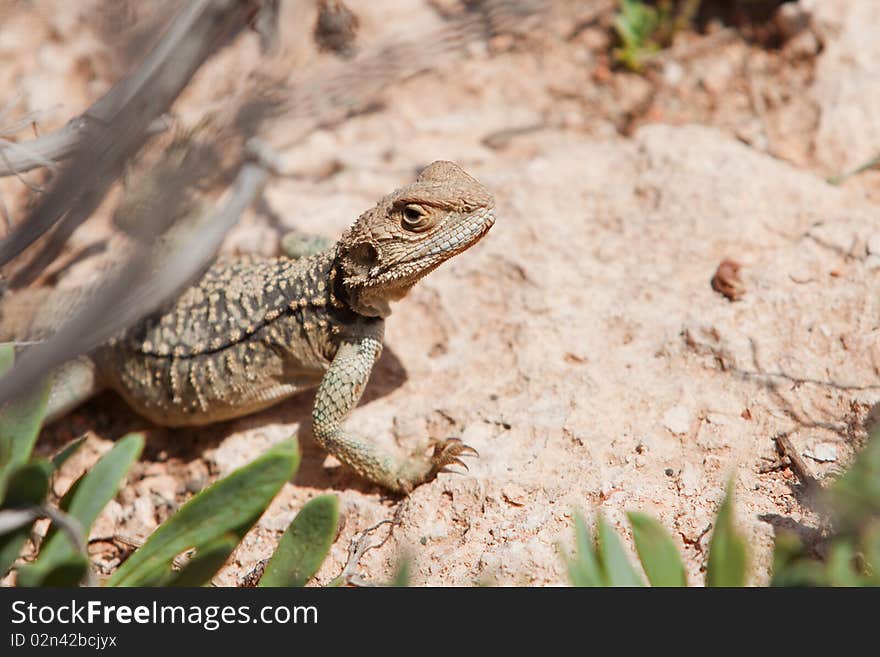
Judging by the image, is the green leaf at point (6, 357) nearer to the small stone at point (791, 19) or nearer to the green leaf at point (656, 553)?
the green leaf at point (656, 553)

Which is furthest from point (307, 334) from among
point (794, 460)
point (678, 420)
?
point (794, 460)

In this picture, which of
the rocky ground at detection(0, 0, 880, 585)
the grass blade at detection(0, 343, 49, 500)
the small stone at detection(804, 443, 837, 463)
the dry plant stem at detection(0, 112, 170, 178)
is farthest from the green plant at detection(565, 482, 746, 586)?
the dry plant stem at detection(0, 112, 170, 178)

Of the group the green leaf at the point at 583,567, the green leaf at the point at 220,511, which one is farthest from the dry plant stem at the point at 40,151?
the green leaf at the point at 583,567

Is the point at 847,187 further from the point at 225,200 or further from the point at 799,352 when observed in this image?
the point at 225,200

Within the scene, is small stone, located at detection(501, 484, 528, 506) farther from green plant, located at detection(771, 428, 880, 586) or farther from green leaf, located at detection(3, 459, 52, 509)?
green leaf, located at detection(3, 459, 52, 509)

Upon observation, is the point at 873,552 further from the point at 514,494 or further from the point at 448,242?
the point at 448,242
